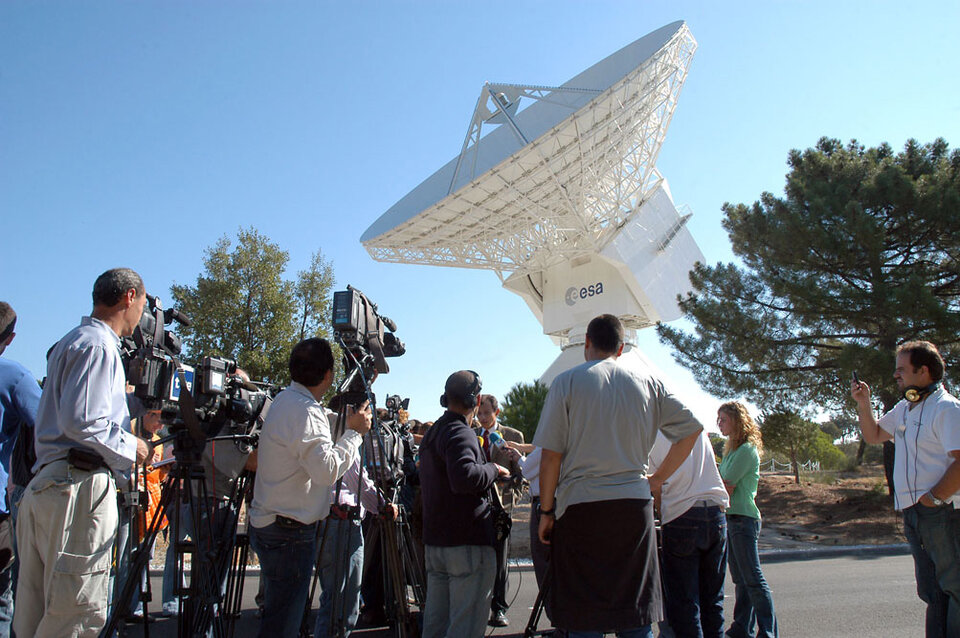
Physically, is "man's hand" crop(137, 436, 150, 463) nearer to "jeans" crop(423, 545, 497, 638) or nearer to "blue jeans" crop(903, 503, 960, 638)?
"jeans" crop(423, 545, 497, 638)

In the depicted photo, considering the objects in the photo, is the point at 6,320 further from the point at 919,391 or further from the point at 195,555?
the point at 919,391

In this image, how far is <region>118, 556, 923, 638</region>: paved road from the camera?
16.4 feet

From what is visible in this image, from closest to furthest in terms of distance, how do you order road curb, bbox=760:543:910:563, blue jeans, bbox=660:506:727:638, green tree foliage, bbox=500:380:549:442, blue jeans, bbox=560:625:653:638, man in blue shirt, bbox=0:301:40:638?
blue jeans, bbox=560:625:653:638 → man in blue shirt, bbox=0:301:40:638 → blue jeans, bbox=660:506:727:638 → road curb, bbox=760:543:910:563 → green tree foliage, bbox=500:380:549:442

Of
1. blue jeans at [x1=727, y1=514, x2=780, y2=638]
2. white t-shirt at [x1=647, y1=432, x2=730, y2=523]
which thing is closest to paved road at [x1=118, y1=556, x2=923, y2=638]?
blue jeans at [x1=727, y1=514, x2=780, y2=638]

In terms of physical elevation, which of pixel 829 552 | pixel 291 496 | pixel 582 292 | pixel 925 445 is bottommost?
pixel 829 552

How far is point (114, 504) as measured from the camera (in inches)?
109

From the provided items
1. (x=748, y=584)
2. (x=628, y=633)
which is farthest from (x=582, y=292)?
(x=628, y=633)

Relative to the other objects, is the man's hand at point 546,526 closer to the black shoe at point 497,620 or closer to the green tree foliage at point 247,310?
the black shoe at point 497,620

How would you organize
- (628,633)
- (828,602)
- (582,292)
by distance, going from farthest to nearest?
(582,292), (828,602), (628,633)

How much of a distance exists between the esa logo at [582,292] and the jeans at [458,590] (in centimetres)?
2011

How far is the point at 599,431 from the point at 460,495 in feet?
3.16

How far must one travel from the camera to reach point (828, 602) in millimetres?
5996

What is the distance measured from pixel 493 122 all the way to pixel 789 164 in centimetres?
786

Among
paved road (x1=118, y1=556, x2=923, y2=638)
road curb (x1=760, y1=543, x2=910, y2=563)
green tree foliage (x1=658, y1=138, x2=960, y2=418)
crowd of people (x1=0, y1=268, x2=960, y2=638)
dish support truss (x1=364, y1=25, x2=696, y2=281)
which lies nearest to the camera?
crowd of people (x1=0, y1=268, x2=960, y2=638)
